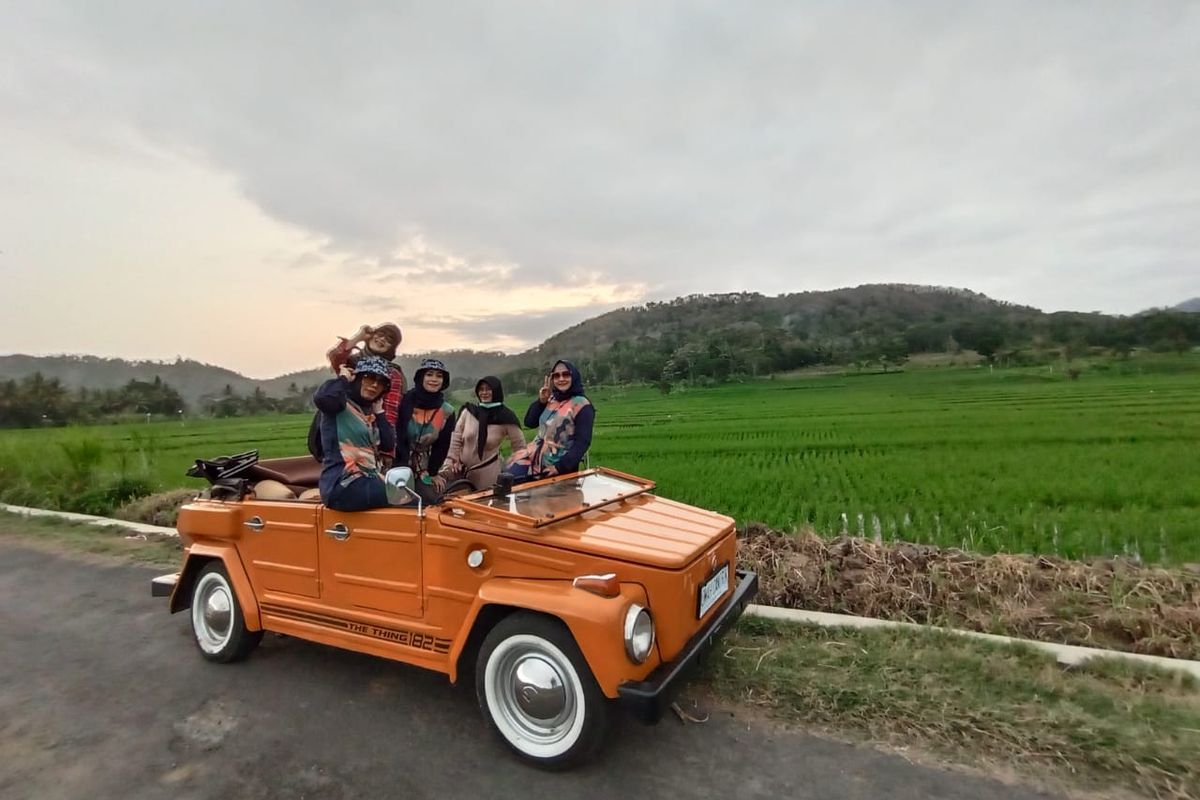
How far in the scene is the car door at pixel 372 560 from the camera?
3.17 meters

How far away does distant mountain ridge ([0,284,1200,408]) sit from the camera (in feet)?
103

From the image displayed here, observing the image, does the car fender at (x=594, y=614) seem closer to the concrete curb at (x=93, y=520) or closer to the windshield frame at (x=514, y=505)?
the windshield frame at (x=514, y=505)

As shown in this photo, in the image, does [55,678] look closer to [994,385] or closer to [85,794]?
[85,794]

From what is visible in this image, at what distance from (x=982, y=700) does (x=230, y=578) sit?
4.26m

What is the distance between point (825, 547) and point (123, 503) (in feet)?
36.0

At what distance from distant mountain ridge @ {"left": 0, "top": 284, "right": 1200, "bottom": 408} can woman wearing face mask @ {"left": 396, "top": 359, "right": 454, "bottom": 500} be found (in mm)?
216

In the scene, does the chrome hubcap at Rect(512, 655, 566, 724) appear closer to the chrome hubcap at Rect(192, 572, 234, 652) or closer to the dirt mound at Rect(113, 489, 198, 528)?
the chrome hubcap at Rect(192, 572, 234, 652)

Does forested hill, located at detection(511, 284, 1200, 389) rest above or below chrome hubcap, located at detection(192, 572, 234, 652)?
above

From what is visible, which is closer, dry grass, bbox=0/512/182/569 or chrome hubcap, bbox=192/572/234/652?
chrome hubcap, bbox=192/572/234/652

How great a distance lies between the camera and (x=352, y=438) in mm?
3479

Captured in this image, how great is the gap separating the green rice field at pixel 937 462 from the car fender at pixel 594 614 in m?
4.21

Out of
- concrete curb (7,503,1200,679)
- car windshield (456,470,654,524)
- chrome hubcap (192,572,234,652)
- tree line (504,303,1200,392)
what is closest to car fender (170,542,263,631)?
chrome hubcap (192,572,234,652)

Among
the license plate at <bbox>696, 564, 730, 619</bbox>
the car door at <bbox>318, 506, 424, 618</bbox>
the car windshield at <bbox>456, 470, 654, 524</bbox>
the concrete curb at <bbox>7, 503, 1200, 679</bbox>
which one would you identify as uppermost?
the car windshield at <bbox>456, 470, 654, 524</bbox>

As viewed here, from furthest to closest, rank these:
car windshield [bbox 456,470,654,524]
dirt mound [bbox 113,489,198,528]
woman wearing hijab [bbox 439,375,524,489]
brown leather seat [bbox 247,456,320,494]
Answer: dirt mound [bbox 113,489,198,528]
woman wearing hijab [bbox 439,375,524,489]
brown leather seat [bbox 247,456,320,494]
car windshield [bbox 456,470,654,524]
